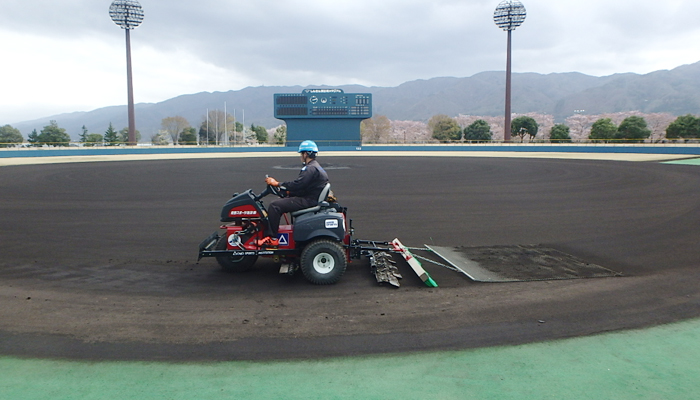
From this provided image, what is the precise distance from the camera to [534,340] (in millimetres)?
4277

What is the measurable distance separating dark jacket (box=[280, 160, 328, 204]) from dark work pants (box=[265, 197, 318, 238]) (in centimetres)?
8

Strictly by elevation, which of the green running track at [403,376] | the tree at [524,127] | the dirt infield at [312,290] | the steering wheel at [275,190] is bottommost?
the green running track at [403,376]

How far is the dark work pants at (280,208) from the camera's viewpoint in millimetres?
5969

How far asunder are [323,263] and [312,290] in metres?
0.39

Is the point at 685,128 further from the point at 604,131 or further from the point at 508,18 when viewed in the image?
the point at 508,18

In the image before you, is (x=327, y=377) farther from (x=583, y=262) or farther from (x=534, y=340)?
(x=583, y=262)

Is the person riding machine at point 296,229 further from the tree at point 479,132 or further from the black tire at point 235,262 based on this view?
the tree at point 479,132

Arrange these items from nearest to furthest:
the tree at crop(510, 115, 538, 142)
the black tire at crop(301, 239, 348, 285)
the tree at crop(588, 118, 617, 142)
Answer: the black tire at crop(301, 239, 348, 285) < the tree at crop(588, 118, 617, 142) < the tree at crop(510, 115, 538, 142)

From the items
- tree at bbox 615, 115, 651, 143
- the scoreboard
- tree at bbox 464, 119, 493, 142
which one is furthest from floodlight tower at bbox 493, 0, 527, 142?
the scoreboard

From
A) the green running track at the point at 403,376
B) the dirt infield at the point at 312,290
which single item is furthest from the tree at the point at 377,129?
the green running track at the point at 403,376

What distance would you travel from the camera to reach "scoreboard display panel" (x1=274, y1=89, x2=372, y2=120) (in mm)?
58562

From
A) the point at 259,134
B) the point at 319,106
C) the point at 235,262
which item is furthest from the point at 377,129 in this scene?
the point at 235,262

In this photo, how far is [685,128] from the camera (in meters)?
58.8

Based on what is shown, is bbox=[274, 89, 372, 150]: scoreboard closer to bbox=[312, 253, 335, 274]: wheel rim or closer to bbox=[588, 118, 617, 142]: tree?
bbox=[588, 118, 617, 142]: tree
